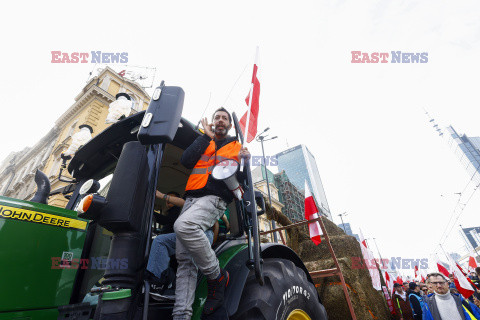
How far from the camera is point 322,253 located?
24.4 feet

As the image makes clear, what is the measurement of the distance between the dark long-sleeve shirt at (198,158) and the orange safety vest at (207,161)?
0.13ft

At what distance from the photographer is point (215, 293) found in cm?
168

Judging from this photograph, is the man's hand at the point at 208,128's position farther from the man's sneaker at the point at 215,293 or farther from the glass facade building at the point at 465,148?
the glass facade building at the point at 465,148

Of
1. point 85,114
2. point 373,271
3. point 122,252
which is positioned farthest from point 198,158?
point 85,114

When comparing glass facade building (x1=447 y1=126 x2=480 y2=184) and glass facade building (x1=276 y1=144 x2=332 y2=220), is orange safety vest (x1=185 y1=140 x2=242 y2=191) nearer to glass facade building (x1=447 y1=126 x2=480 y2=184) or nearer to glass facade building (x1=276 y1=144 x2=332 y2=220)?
glass facade building (x1=447 y1=126 x2=480 y2=184)

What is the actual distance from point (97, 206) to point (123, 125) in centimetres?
106

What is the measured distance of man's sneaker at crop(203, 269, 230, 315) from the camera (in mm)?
1605

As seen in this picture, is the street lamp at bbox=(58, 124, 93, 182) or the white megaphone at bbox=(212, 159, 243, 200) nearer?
the white megaphone at bbox=(212, 159, 243, 200)

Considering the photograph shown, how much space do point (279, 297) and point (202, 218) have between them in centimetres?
91

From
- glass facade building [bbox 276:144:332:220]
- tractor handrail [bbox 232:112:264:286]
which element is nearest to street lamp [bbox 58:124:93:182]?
tractor handrail [bbox 232:112:264:286]

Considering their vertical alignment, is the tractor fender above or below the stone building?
below

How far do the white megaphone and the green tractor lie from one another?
0.11m

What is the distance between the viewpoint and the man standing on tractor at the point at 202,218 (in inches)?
65.2

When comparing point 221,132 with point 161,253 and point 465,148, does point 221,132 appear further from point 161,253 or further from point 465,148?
point 465,148
